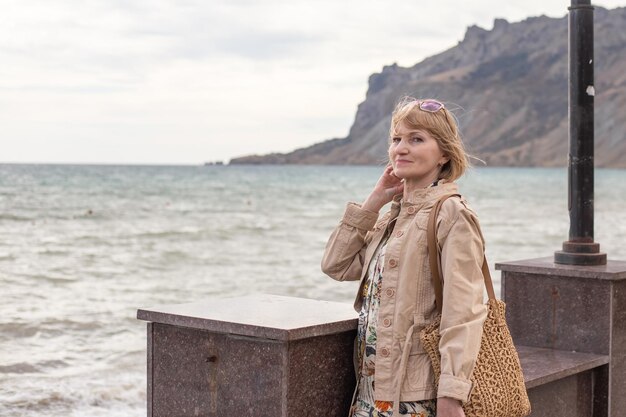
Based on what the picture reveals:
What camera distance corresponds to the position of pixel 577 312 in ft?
18.0

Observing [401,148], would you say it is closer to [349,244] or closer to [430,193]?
[430,193]

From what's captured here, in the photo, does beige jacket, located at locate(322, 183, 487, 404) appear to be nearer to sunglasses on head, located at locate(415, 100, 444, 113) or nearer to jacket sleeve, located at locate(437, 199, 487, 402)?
jacket sleeve, located at locate(437, 199, 487, 402)

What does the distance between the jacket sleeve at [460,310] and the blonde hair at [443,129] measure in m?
0.31

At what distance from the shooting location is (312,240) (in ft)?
99.7

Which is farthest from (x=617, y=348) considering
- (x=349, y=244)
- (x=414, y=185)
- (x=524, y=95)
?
(x=524, y=95)

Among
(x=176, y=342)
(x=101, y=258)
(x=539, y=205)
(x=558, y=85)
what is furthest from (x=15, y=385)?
(x=558, y=85)

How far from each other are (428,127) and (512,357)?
84 cm

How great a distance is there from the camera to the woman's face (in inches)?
135

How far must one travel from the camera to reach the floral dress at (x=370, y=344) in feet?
11.2

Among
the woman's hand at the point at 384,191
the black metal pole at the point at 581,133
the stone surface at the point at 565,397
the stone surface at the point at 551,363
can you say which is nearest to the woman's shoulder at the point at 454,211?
the woman's hand at the point at 384,191

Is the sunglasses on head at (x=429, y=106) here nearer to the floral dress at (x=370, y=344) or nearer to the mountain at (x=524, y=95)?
the floral dress at (x=370, y=344)

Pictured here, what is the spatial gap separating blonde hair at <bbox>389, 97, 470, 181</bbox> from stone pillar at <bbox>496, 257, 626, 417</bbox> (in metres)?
2.18

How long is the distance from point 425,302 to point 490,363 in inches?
11.9

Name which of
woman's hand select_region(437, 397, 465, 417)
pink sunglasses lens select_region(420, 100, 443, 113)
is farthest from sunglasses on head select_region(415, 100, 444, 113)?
woman's hand select_region(437, 397, 465, 417)
